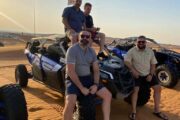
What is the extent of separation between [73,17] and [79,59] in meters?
2.61

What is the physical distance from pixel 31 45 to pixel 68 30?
6.67 ft

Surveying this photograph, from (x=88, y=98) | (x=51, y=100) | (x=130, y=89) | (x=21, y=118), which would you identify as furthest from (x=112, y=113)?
(x=21, y=118)

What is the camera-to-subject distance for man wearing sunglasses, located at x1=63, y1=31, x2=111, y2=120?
6406 mm

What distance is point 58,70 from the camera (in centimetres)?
837

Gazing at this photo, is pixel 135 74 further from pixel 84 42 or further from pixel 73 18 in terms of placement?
pixel 73 18

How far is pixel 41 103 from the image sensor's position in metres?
8.96

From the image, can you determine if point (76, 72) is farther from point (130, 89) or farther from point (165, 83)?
point (165, 83)

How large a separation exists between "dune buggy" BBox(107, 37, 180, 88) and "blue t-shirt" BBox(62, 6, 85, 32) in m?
2.37

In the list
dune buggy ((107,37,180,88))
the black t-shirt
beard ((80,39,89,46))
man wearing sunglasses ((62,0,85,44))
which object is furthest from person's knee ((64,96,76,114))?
dune buggy ((107,37,180,88))

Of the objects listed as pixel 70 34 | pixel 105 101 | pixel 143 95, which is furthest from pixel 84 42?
pixel 143 95

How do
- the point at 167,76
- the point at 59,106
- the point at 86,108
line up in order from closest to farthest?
1. the point at 86,108
2. the point at 59,106
3. the point at 167,76

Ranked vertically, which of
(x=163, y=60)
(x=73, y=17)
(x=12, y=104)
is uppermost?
(x=73, y=17)

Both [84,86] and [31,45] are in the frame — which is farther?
[31,45]

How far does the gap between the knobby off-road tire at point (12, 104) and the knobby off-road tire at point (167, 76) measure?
6783 millimetres
